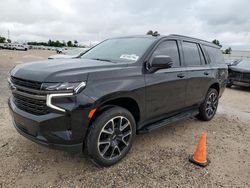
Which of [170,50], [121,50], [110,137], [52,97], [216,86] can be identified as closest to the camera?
[52,97]

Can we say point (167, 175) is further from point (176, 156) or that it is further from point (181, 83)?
point (181, 83)

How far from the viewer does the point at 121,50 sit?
12.6 feet

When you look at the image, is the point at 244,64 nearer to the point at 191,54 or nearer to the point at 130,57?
the point at 191,54

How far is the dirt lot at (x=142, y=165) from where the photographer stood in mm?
2842

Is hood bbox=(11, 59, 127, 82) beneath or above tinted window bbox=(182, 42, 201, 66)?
beneath

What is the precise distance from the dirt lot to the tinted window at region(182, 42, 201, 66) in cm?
146

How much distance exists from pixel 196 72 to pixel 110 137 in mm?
2418

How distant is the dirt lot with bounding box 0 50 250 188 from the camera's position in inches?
112

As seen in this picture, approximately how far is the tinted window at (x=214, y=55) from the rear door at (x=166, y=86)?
152 centimetres

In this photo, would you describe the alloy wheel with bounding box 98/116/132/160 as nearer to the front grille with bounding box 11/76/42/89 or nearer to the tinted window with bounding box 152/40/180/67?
the front grille with bounding box 11/76/42/89

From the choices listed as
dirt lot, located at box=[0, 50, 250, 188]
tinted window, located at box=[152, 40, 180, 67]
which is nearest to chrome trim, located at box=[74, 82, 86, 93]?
dirt lot, located at box=[0, 50, 250, 188]

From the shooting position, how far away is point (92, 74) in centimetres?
275

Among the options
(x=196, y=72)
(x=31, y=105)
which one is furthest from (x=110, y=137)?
(x=196, y=72)

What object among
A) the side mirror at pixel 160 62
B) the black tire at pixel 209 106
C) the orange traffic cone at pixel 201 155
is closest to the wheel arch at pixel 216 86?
the black tire at pixel 209 106
